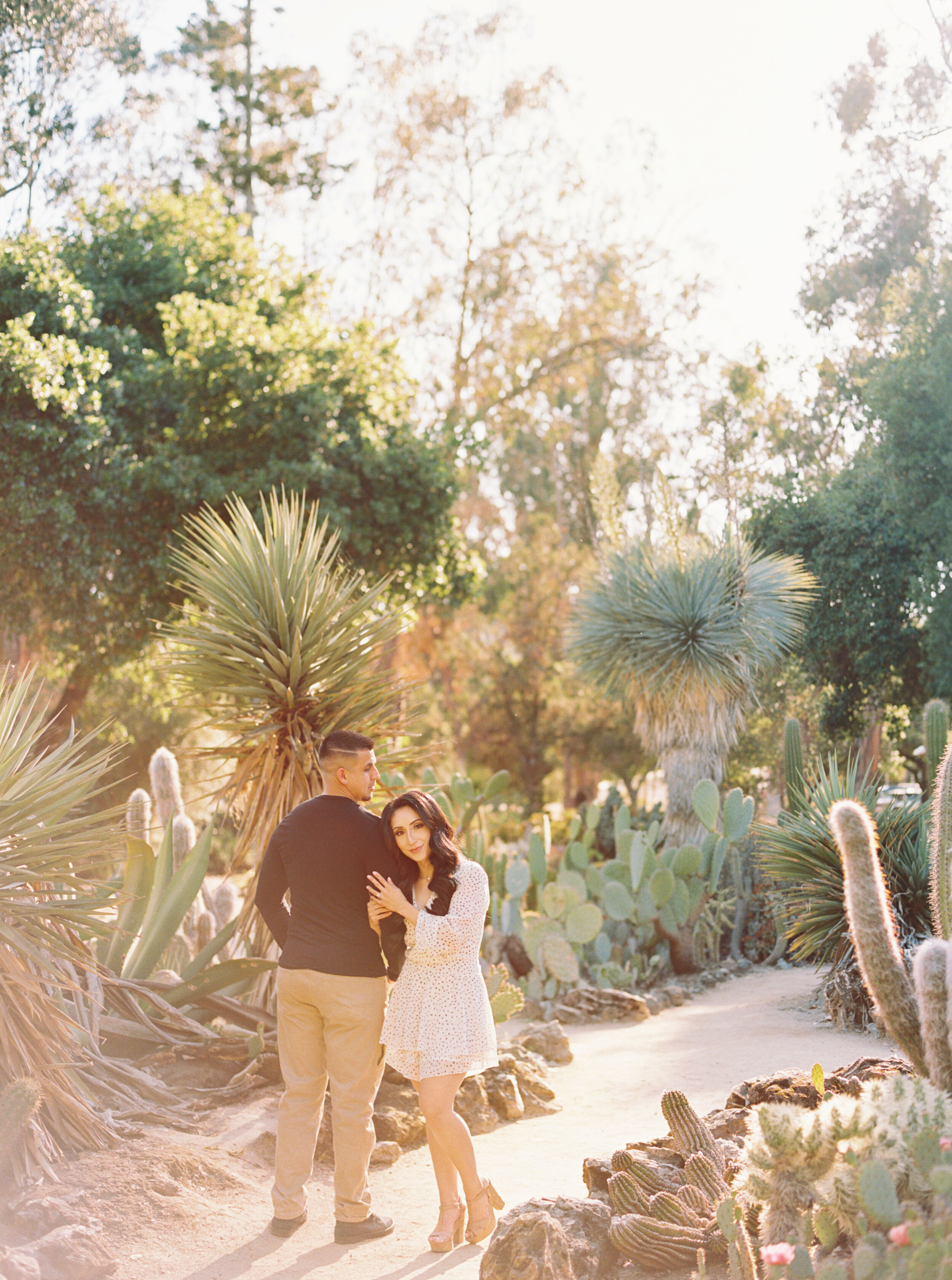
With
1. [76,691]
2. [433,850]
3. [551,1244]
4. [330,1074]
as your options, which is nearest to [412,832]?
[433,850]

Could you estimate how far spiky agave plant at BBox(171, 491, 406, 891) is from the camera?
6328mm

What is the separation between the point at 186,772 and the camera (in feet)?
58.4

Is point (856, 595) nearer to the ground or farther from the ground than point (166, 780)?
farther from the ground

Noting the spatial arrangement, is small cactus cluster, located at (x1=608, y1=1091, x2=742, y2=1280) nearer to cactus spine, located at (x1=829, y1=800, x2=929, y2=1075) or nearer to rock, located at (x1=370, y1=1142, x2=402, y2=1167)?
cactus spine, located at (x1=829, y1=800, x2=929, y2=1075)

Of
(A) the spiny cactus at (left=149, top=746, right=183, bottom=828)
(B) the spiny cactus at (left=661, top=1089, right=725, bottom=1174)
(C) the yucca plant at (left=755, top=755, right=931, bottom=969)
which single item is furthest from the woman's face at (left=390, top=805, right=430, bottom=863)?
(C) the yucca plant at (left=755, top=755, right=931, bottom=969)

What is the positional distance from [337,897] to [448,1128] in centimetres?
86

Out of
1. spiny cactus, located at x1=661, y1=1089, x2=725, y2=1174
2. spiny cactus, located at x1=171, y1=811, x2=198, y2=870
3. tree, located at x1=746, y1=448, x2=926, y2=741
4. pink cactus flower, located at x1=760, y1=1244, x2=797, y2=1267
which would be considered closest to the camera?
pink cactus flower, located at x1=760, y1=1244, x2=797, y2=1267

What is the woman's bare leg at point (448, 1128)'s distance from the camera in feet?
12.9

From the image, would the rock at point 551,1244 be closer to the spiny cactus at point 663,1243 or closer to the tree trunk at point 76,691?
the spiny cactus at point 663,1243

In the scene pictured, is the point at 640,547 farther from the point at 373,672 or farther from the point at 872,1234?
the point at 872,1234

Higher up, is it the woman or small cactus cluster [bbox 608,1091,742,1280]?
the woman

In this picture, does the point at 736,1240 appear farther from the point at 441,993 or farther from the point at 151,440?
the point at 151,440

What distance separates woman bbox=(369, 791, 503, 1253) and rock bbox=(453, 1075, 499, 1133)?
173 centimetres

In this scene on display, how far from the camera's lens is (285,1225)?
4.17m
